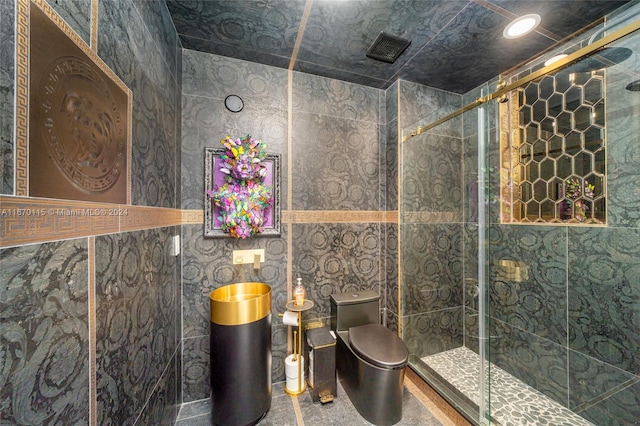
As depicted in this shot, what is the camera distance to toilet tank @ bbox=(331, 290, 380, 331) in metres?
1.65

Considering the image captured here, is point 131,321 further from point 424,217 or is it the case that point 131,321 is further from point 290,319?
point 424,217

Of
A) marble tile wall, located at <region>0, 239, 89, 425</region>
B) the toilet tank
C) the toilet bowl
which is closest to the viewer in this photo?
marble tile wall, located at <region>0, 239, 89, 425</region>

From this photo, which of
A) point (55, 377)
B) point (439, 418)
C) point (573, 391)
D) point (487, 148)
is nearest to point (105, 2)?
point (55, 377)

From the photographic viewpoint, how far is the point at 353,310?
1.68 m

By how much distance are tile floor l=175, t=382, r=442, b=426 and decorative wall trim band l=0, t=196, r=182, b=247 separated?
51.5 inches

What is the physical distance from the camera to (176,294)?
138cm

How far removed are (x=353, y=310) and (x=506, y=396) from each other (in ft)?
3.55

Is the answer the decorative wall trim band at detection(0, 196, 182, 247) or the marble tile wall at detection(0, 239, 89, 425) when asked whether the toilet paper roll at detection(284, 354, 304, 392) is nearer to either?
the marble tile wall at detection(0, 239, 89, 425)

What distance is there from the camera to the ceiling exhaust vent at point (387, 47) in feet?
4.64

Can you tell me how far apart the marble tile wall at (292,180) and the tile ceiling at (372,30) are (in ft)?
0.55

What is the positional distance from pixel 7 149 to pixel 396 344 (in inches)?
69.5

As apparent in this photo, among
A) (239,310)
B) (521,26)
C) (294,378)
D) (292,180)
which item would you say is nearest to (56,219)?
(239,310)

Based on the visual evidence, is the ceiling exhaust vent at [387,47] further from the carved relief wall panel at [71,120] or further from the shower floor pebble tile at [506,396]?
the shower floor pebble tile at [506,396]

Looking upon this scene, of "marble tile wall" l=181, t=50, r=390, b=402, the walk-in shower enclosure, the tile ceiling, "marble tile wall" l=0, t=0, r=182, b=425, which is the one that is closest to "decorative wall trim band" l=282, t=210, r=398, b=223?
"marble tile wall" l=181, t=50, r=390, b=402
